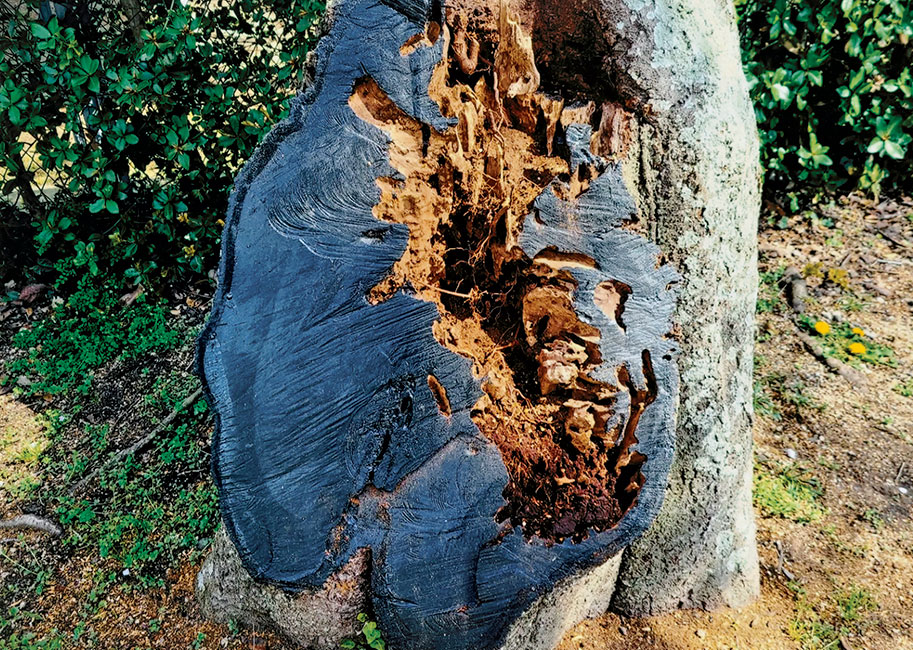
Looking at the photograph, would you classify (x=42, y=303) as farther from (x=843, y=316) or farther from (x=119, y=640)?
(x=843, y=316)

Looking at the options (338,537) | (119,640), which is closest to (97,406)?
(119,640)

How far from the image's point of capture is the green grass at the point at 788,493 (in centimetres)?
234

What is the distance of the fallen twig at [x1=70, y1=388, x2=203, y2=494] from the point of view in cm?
250

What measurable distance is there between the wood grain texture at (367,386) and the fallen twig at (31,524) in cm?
150

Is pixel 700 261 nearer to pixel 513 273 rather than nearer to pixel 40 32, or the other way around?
pixel 513 273

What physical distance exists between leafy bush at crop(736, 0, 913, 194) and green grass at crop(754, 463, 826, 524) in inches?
84.2

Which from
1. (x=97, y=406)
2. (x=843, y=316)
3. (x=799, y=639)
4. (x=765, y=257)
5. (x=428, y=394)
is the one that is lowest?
(x=799, y=639)

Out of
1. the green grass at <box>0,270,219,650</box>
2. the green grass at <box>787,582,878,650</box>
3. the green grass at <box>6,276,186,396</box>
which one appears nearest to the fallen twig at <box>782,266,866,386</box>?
the green grass at <box>787,582,878,650</box>

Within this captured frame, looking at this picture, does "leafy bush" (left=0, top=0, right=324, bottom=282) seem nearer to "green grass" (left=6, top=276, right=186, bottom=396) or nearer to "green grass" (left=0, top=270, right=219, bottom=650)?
"green grass" (left=6, top=276, right=186, bottom=396)

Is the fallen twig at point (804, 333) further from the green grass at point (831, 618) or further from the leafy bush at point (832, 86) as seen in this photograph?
the green grass at point (831, 618)

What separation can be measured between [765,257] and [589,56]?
2775 millimetres

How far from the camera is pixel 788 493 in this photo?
2.42 m

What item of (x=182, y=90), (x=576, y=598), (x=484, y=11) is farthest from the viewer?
(x=182, y=90)

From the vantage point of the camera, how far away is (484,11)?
4.70 ft
